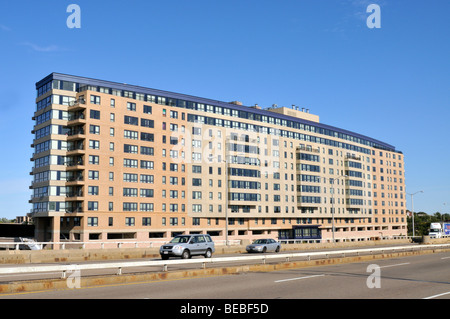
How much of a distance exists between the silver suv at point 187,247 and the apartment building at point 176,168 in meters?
16.0

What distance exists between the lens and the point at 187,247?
31422 millimetres

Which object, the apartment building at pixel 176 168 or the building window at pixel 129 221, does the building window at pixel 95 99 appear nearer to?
the apartment building at pixel 176 168

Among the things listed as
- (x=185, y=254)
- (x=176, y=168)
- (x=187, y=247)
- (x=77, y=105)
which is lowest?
(x=185, y=254)

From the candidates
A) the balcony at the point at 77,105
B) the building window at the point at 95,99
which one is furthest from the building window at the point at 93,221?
the building window at the point at 95,99

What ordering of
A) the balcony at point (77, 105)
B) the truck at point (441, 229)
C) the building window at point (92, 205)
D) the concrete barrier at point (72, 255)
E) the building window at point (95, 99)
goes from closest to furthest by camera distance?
the concrete barrier at point (72, 255)
the balcony at point (77, 105)
the building window at point (92, 205)
the building window at point (95, 99)
the truck at point (441, 229)

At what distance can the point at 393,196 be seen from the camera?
465ft

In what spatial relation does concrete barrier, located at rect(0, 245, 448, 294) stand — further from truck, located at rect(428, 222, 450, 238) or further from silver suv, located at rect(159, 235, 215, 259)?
truck, located at rect(428, 222, 450, 238)

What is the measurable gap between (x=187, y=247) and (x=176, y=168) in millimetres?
54282

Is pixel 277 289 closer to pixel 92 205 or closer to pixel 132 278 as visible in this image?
pixel 132 278

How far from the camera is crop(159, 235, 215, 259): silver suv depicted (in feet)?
101

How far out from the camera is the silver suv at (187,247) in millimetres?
30812

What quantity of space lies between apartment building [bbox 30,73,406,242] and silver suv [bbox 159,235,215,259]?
1596 cm

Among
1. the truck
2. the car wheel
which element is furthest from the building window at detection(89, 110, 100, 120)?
the truck

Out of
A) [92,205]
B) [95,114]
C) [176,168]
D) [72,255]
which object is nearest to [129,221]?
[92,205]
